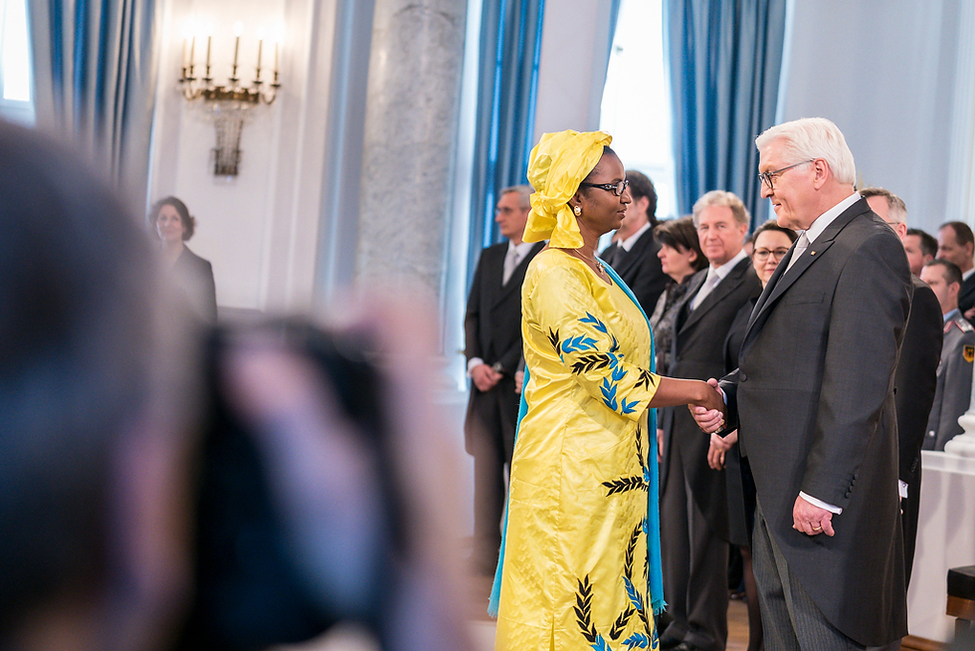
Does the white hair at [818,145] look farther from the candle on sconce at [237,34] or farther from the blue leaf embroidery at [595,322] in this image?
the candle on sconce at [237,34]

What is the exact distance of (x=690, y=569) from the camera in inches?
131

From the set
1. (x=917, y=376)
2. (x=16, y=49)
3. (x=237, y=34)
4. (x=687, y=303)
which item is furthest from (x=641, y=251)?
(x=16, y=49)

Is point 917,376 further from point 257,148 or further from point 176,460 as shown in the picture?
point 257,148

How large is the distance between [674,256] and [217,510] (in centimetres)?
341

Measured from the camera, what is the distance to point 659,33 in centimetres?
649

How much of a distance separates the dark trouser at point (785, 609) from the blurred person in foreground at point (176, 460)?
69.6 inches

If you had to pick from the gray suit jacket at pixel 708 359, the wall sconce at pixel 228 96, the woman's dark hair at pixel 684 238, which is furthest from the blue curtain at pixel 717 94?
the gray suit jacket at pixel 708 359

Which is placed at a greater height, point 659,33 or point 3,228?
point 659,33

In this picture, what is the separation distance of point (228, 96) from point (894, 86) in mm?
4691

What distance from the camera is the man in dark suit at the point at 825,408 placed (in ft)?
6.33

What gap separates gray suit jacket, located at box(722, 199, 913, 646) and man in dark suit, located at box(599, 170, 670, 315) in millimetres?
1796

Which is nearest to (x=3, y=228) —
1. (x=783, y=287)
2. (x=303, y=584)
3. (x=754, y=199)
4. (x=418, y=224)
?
(x=303, y=584)

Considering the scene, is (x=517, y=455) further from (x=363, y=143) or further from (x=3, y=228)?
(x=363, y=143)

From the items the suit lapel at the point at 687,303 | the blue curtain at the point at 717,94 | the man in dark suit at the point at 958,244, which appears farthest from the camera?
the blue curtain at the point at 717,94
